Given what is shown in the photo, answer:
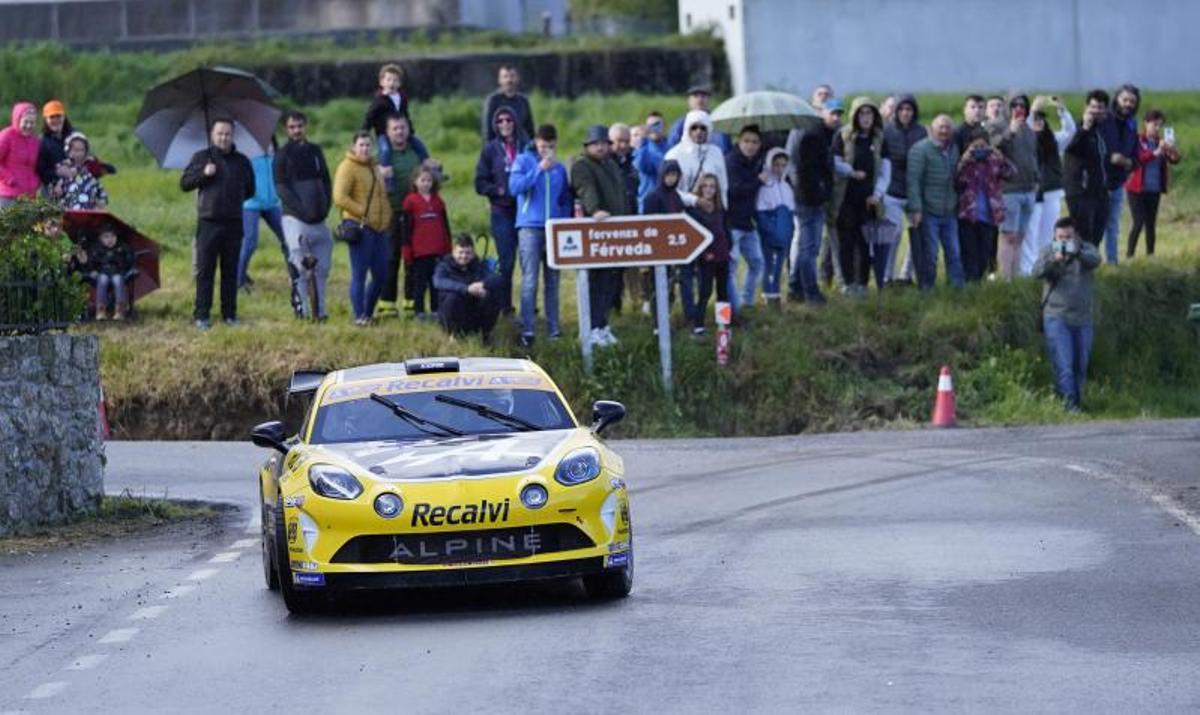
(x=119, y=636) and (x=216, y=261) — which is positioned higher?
(x=216, y=261)

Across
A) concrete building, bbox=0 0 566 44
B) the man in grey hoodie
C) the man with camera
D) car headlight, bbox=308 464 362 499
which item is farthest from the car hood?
concrete building, bbox=0 0 566 44

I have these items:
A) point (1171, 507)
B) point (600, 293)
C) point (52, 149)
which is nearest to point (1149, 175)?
point (600, 293)

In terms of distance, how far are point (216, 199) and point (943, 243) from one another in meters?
8.16

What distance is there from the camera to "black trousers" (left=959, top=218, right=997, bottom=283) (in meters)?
29.6

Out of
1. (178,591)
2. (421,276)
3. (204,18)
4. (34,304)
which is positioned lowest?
(178,591)

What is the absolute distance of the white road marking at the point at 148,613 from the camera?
47.8 feet

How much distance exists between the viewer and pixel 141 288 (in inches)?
1129

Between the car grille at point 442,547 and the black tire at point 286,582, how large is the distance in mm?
348

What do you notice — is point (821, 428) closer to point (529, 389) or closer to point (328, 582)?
point (529, 389)

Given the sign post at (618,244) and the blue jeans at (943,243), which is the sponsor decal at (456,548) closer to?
the sign post at (618,244)

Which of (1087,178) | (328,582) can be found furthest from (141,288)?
(328,582)

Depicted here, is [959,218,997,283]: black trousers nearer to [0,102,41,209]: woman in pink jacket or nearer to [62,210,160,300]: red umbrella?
[62,210,160,300]: red umbrella

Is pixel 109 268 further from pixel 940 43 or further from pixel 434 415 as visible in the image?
pixel 940 43

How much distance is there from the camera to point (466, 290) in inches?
1063
